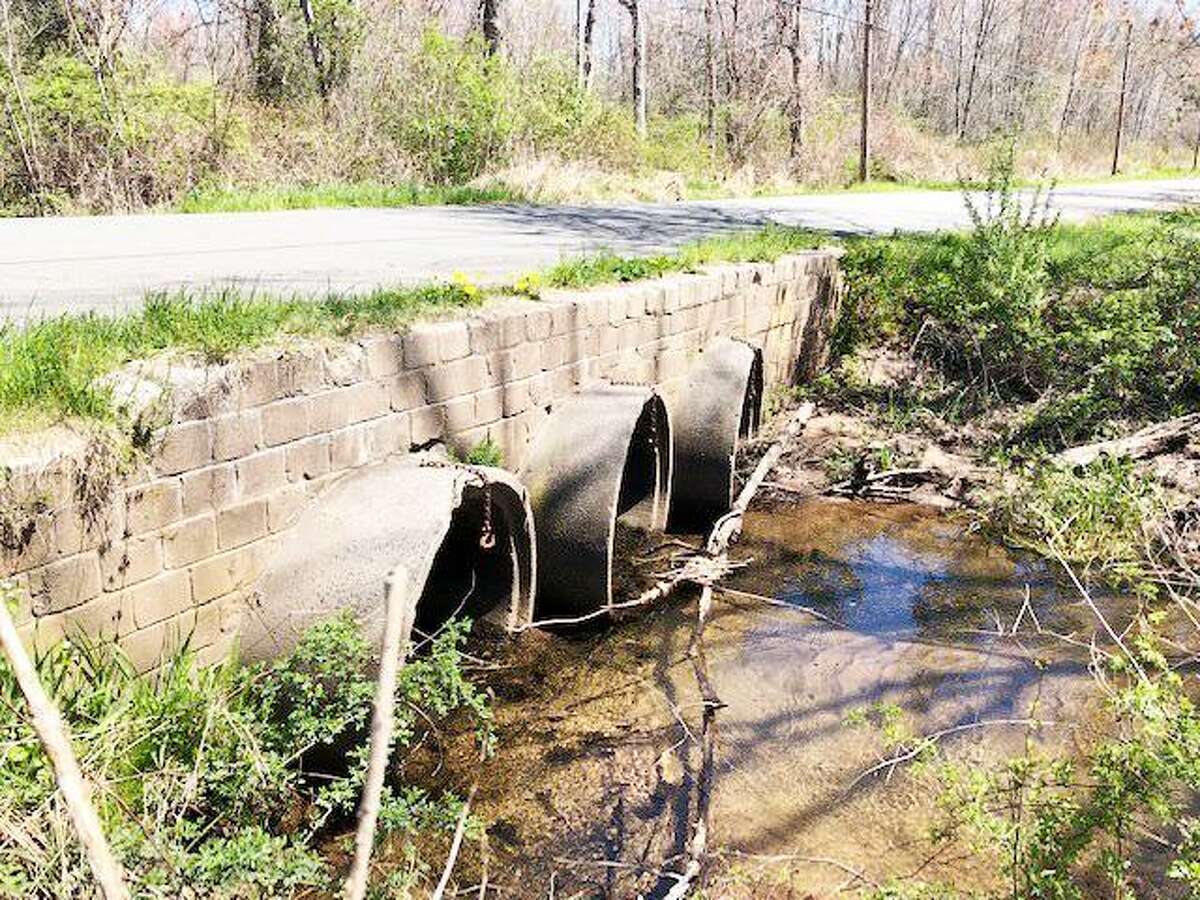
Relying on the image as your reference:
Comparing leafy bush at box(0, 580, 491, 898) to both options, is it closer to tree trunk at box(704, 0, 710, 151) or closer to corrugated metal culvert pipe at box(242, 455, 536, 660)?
corrugated metal culvert pipe at box(242, 455, 536, 660)

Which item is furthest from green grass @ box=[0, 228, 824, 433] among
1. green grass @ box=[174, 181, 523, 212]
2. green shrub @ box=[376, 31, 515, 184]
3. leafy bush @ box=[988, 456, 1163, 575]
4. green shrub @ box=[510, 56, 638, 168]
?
green shrub @ box=[510, 56, 638, 168]

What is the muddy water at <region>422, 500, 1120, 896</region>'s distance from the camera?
3.48m

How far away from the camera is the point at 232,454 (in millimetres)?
3508

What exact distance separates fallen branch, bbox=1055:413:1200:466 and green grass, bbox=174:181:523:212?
7548mm

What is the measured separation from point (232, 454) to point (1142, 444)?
253 inches

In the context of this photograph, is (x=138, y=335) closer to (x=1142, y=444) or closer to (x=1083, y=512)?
(x=1083, y=512)

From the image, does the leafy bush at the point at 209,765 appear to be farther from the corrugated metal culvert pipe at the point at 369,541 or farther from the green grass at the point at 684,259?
the green grass at the point at 684,259

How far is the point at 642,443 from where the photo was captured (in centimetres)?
654

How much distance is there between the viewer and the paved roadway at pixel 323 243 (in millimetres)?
5430

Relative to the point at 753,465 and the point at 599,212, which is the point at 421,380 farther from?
the point at 599,212

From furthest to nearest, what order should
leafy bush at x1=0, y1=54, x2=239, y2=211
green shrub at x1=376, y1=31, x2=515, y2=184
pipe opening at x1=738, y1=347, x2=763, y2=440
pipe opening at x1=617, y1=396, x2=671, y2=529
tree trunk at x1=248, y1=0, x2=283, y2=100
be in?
tree trunk at x1=248, y1=0, x2=283, y2=100, green shrub at x1=376, y1=31, x2=515, y2=184, leafy bush at x1=0, y1=54, x2=239, y2=211, pipe opening at x1=738, y1=347, x2=763, y2=440, pipe opening at x1=617, y1=396, x2=671, y2=529

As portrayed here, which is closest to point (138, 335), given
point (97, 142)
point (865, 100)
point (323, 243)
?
point (323, 243)

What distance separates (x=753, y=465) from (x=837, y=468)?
2.17ft

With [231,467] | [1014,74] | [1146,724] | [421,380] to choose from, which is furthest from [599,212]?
[1014,74]
